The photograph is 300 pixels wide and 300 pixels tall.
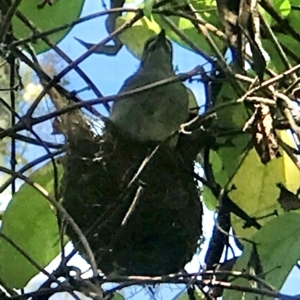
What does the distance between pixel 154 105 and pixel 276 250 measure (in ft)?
0.74

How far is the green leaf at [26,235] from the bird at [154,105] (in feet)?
0.39

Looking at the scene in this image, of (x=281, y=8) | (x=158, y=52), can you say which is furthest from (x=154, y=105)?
(x=281, y=8)

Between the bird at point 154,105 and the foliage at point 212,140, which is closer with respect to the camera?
the foliage at point 212,140

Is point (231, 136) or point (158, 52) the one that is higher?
point (158, 52)

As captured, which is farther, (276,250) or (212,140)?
(212,140)

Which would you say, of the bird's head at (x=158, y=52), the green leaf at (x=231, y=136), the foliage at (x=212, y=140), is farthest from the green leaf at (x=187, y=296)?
the bird's head at (x=158, y=52)

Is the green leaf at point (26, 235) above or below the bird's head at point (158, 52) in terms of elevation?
below

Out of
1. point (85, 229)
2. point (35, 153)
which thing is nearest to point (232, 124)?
point (85, 229)

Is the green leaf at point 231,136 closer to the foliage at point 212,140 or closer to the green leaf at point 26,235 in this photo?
the foliage at point 212,140

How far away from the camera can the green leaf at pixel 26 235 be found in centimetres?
73

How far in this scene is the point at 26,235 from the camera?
0.74 m

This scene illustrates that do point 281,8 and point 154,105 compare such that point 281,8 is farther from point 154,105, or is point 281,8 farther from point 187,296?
point 187,296

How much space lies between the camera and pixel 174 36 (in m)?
0.79

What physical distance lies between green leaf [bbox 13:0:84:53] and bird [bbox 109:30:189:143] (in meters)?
0.10
